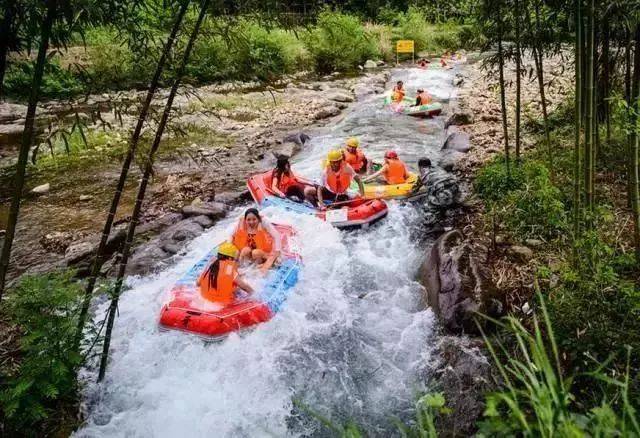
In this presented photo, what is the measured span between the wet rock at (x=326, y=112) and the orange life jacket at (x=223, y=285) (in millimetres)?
9439

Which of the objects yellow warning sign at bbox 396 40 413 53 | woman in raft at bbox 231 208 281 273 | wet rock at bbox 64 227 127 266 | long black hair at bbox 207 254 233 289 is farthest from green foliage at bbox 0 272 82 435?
yellow warning sign at bbox 396 40 413 53

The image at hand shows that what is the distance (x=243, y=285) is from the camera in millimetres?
4883

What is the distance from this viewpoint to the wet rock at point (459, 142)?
925 centimetres

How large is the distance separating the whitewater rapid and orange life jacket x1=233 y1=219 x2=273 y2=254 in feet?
1.95

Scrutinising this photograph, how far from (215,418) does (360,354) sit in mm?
1455

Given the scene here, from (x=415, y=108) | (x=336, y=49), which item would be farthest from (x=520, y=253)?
(x=336, y=49)

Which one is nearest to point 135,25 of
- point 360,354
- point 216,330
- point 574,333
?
point 216,330

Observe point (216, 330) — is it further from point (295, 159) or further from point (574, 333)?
point (295, 159)

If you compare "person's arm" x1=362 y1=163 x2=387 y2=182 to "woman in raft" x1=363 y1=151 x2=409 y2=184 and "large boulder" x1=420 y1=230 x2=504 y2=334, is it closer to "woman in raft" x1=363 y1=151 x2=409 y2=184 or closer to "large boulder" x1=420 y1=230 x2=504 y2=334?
"woman in raft" x1=363 y1=151 x2=409 y2=184

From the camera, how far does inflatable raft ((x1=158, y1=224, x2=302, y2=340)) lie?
4.52 m

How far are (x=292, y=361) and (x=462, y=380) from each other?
1.53 m

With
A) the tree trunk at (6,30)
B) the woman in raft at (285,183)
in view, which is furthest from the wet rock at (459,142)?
the tree trunk at (6,30)

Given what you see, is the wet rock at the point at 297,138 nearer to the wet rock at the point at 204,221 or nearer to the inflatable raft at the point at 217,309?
the wet rock at the point at 204,221

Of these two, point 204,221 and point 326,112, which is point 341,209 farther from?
point 326,112
